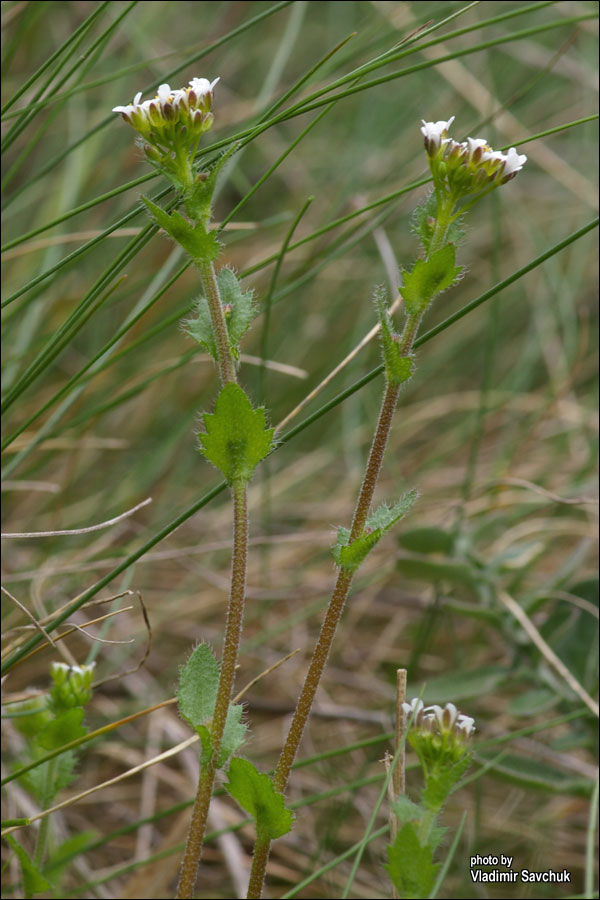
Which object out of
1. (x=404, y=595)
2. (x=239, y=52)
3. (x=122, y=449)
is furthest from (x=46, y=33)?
(x=404, y=595)

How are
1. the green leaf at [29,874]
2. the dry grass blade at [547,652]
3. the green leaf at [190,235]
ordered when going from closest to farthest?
the green leaf at [190,235] < the green leaf at [29,874] < the dry grass blade at [547,652]

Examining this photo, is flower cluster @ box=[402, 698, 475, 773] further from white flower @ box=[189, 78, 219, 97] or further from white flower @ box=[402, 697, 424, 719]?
white flower @ box=[189, 78, 219, 97]

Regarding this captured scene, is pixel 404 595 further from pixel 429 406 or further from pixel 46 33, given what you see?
pixel 46 33

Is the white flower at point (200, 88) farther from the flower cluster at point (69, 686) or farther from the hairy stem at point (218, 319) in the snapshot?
the flower cluster at point (69, 686)

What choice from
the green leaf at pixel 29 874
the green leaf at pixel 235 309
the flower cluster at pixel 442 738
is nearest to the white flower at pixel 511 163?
the green leaf at pixel 235 309

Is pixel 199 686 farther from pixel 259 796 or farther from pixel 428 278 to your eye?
pixel 428 278

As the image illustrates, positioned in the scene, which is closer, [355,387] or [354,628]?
[355,387]
